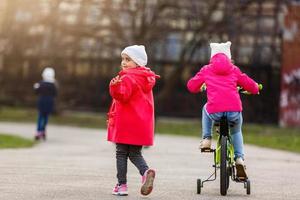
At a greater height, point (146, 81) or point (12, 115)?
point (146, 81)

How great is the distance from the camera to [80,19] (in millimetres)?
37719

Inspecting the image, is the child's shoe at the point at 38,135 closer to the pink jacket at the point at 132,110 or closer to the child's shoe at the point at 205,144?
the child's shoe at the point at 205,144

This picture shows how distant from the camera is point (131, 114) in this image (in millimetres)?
9805

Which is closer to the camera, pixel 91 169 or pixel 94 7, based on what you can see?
pixel 91 169

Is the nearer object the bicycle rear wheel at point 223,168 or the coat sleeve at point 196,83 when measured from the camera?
the bicycle rear wheel at point 223,168

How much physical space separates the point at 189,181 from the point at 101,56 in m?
32.0

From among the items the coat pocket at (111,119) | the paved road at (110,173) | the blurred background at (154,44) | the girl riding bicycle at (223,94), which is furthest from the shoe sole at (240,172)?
the blurred background at (154,44)

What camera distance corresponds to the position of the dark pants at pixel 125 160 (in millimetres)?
9812

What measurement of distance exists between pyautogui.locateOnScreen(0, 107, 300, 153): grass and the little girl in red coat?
34.6 ft

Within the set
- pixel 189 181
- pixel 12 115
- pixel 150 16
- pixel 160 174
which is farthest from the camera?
pixel 12 115

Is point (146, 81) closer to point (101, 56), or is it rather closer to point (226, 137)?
point (226, 137)

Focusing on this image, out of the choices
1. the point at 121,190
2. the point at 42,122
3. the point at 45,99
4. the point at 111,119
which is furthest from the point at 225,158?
the point at 45,99

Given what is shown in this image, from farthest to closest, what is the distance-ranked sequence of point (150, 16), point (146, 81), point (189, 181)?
point (150, 16) → point (189, 181) → point (146, 81)

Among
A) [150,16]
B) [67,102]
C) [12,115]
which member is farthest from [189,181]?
[67,102]
